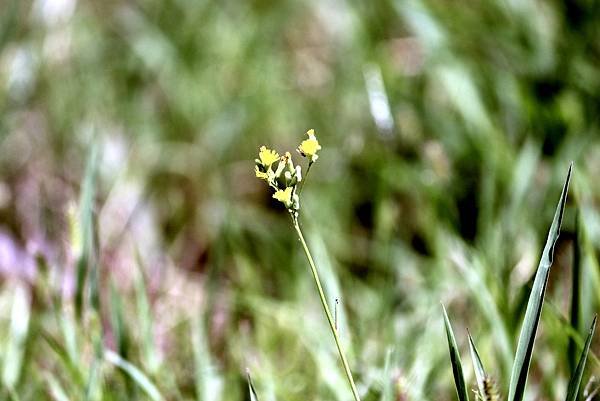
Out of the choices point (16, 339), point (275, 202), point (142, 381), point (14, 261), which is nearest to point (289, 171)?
point (142, 381)

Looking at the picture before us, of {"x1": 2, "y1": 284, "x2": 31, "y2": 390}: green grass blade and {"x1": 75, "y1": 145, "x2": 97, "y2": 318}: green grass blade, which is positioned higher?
{"x1": 75, "y1": 145, "x2": 97, "y2": 318}: green grass blade

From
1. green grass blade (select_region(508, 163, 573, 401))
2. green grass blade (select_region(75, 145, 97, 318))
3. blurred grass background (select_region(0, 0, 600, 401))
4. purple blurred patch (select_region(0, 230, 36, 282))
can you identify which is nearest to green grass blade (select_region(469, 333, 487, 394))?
green grass blade (select_region(508, 163, 573, 401))

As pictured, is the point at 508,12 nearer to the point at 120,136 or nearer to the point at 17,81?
the point at 120,136

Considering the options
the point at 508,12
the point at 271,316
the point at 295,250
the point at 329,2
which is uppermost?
the point at 329,2

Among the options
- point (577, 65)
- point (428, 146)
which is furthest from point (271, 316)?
point (577, 65)

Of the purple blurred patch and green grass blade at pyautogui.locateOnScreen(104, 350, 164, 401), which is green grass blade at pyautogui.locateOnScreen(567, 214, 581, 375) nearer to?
green grass blade at pyautogui.locateOnScreen(104, 350, 164, 401)

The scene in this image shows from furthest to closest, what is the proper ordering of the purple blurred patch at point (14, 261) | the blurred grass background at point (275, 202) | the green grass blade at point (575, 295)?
the purple blurred patch at point (14, 261) < the blurred grass background at point (275, 202) < the green grass blade at point (575, 295)

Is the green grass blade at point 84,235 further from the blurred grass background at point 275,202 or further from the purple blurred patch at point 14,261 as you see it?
the purple blurred patch at point 14,261

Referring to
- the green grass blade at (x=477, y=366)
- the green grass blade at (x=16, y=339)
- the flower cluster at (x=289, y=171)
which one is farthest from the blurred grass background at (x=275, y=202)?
the flower cluster at (x=289, y=171)
